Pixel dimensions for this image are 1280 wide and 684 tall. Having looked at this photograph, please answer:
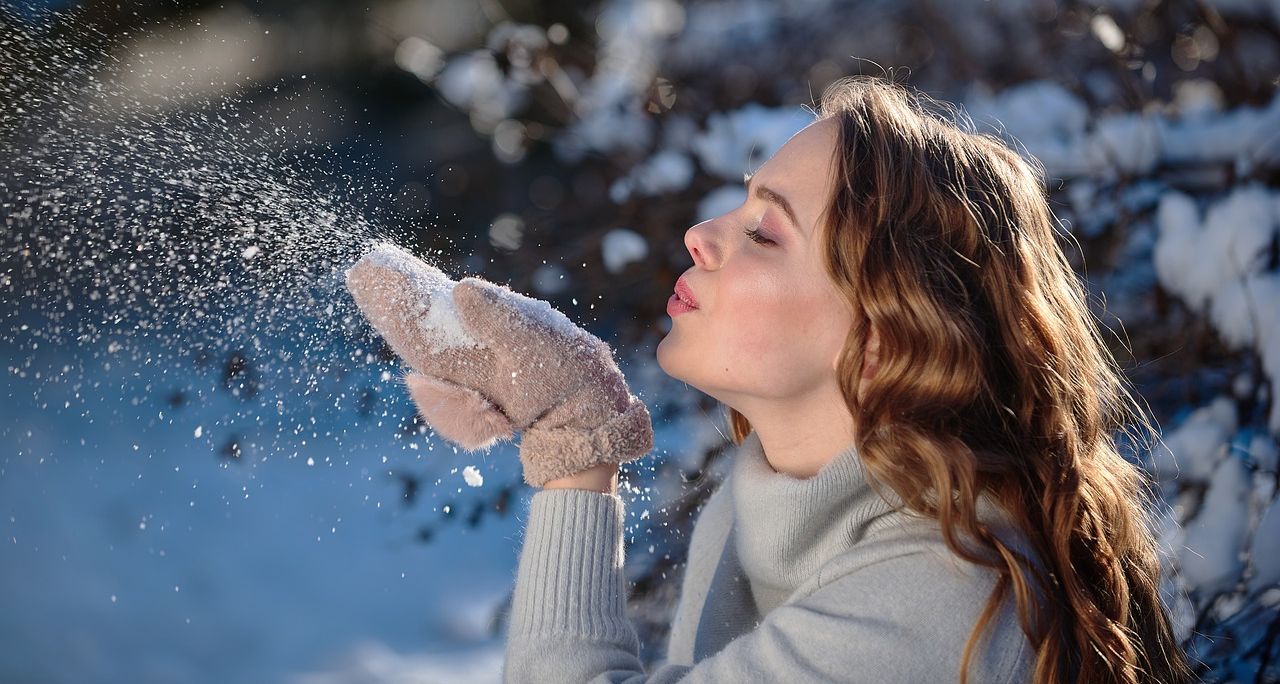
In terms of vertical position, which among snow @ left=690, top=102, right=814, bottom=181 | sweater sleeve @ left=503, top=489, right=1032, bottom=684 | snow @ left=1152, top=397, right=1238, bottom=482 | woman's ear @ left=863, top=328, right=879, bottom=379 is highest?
snow @ left=690, top=102, right=814, bottom=181

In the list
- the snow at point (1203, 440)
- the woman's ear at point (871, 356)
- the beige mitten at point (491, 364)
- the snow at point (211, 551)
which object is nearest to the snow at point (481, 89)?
the snow at point (211, 551)

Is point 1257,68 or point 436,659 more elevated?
point 1257,68

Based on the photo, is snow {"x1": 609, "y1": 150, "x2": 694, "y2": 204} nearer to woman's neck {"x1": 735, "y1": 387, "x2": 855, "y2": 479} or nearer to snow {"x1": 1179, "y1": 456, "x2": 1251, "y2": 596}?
woman's neck {"x1": 735, "y1": 387, "x2": 855, "y2": 479}

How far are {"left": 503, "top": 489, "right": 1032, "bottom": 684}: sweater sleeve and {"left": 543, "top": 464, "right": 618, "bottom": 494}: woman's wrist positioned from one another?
0.06ft

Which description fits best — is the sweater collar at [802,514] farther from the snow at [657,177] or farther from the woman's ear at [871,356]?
the snow at [657,177]

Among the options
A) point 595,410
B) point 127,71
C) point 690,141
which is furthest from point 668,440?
point 127,71

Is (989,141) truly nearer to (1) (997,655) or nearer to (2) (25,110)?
(1) (997,655)

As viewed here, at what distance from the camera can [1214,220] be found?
1.98 m

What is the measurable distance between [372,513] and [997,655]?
1.59 metres

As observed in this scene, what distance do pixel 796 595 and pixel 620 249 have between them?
121 cm

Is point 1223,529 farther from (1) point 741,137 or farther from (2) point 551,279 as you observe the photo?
(2) point 551,279

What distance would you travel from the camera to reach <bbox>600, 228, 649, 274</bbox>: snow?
2.23 m

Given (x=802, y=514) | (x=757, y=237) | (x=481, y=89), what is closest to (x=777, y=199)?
(x=757, y=237)

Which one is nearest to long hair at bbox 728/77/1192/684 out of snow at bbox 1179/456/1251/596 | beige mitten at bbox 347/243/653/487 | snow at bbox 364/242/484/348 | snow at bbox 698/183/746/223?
beige mitten at bbox 347/243/653/487
